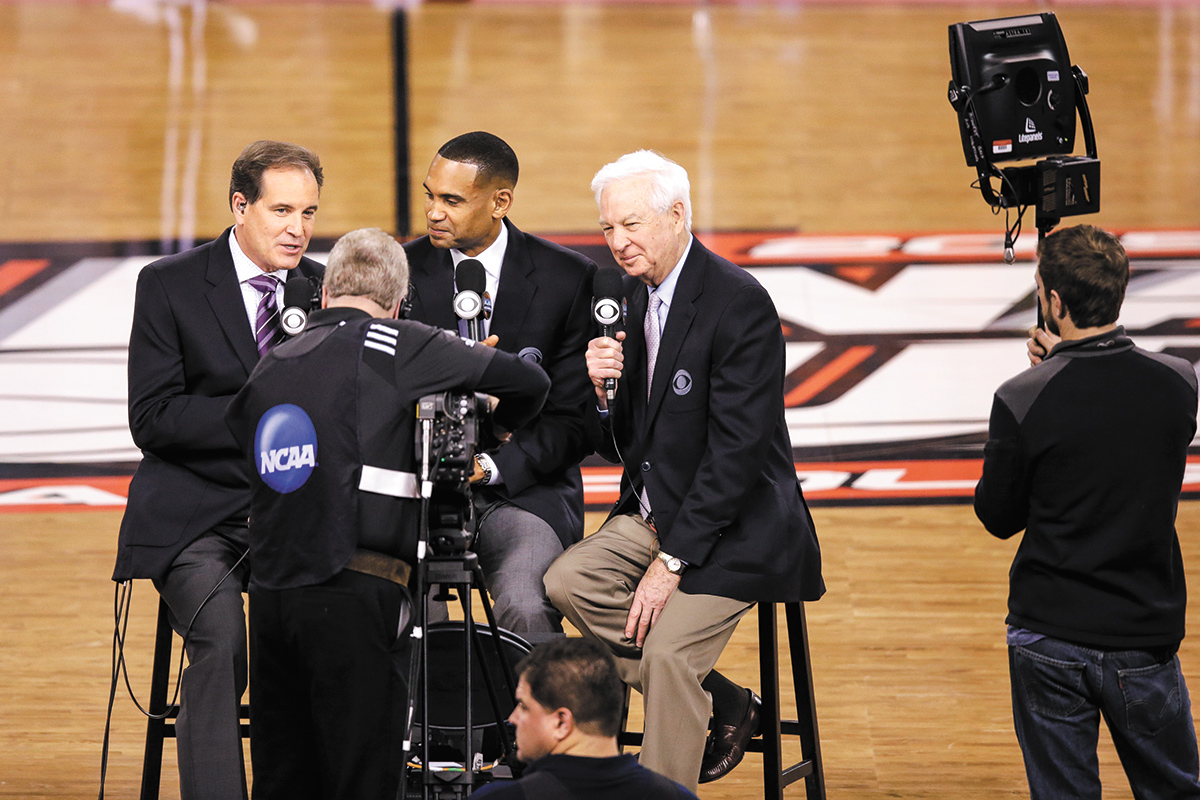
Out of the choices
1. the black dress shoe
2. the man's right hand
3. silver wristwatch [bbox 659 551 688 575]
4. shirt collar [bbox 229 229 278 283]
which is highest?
shirt collar [bbox 229 229 278 283]

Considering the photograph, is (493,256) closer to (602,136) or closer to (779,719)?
(779,719)

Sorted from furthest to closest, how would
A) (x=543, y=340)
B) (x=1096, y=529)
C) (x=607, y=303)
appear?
(x=543, y=340), (x=607, y=303), (x=1096, y=529)

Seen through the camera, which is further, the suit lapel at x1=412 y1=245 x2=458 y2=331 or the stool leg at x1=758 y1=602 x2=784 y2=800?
the suit lapel at x1=412 y1=245 x2=458 y2=331

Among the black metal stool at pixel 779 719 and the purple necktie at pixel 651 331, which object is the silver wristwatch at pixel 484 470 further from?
the black metal stool at pixel 779 719

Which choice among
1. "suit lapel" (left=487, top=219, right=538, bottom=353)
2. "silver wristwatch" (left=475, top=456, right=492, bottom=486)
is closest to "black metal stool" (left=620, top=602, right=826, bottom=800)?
"silver wristwatch" (left=475, top=456, right=492, bottom=486)

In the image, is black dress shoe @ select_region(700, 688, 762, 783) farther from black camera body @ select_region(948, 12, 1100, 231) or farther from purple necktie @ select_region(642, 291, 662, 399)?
black camera body @ select_region(948, 12, 1100, 231)

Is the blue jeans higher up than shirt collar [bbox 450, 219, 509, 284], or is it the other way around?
shirt collar [bbox 450, 219, 509, 284]

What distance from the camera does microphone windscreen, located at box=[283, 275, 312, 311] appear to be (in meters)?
3.46

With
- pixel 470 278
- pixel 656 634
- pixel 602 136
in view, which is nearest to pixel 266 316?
pixel 470 278

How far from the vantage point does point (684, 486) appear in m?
3.59

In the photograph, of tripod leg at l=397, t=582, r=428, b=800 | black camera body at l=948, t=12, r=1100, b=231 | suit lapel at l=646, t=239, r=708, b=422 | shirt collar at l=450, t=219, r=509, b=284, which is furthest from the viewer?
shirt collar at l=450, t=219, r=509, b=284

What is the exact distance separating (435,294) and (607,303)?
0.72m

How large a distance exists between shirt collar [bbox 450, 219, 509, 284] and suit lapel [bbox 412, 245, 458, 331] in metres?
0.04

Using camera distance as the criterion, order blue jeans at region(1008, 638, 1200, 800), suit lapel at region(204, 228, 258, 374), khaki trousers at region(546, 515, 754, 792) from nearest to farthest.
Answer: blue jeans at region(1008, 638, 1200, 800) → khaki trousers at region(546, 515, 754, 792) → suit lapel at region(204, 228, 258, 374)
